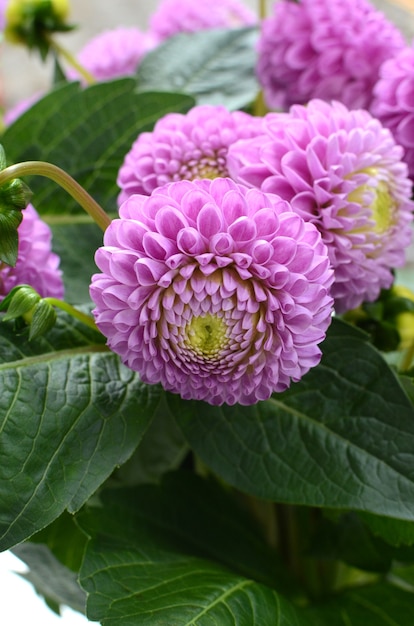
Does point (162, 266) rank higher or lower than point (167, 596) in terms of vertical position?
higher

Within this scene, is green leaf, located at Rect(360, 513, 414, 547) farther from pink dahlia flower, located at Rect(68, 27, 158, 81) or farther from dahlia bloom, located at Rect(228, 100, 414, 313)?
pink dahlia flower, located at Rect(68, 27, 158, 81)

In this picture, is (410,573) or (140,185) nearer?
(140,185)

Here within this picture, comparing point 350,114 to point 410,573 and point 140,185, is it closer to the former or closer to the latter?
point 140,185

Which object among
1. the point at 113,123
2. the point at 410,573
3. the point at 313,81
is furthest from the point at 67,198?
the point at 410,573

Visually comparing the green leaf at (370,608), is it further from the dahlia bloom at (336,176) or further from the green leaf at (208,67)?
the green leaf at (208,67)

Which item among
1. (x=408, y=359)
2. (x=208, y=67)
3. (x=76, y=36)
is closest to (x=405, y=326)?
(x=408, y=359)

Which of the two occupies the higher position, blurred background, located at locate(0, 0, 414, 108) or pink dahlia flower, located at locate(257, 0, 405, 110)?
pink dahlia flower, located at locate(257, 0, 405, 110)

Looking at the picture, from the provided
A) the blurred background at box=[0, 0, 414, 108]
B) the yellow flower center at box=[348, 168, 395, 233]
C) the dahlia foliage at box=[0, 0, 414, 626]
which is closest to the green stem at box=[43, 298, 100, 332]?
the dahlia foliage at box=[0, 0, 414, 626]
